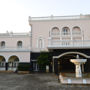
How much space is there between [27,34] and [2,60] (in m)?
7.30

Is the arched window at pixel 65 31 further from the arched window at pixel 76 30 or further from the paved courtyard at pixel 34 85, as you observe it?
the paved courtyard at pixel 34 85

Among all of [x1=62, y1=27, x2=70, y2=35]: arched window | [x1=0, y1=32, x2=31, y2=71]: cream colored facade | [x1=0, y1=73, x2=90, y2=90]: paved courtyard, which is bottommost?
[x1=0, y1=73, x2=90, y2=90]: paved courtyard

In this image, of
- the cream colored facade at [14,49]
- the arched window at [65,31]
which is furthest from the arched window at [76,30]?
the cream colored facade at [14,49]

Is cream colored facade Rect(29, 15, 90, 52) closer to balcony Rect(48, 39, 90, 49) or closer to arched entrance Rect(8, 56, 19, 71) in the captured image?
arched entrance Rect(8, 56, 19, 71)

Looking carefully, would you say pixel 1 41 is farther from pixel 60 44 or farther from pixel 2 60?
pixel 60 44

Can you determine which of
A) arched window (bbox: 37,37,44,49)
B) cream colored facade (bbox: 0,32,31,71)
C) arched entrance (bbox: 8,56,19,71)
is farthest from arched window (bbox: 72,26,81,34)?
arched entrance (bbox: 8,56,19,71)

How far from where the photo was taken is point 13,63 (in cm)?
2300

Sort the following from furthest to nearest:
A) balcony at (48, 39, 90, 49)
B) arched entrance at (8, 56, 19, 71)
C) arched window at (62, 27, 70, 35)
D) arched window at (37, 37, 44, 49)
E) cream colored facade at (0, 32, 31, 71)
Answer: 1. arched entrance at (8, 56, 19, 71)
2. arched window at (37, 37, 44, 49)
3. arched window at (62, 27, 70, 35)
4. cream colored facade at (0, 32, 31, 71)
5. balcony at (48, 39, 90, 49)

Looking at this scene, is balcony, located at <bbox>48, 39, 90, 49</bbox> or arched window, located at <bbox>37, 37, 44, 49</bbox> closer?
balcony, located at <bbox>48, 39, 90, 49</bbox>

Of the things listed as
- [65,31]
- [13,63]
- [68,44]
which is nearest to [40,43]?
[65,31]

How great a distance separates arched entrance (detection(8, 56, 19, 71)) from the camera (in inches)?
887

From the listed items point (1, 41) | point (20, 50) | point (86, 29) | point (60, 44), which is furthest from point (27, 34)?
point (86, 29)

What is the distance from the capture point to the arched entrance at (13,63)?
887 inches

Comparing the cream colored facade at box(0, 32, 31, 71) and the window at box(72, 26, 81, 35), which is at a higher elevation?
the window at box(72, 26, 81, 35)
